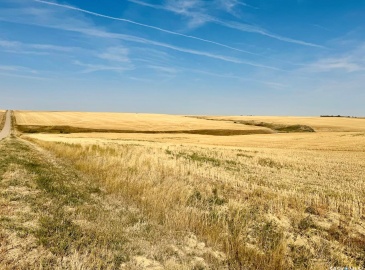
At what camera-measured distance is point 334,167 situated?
23250mm

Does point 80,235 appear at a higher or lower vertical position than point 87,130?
higher

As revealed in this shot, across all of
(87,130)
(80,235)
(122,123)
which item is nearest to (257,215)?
(80,235)

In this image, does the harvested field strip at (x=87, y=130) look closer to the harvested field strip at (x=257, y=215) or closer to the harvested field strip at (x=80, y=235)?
the harvested field strip at (x=257, y=215)

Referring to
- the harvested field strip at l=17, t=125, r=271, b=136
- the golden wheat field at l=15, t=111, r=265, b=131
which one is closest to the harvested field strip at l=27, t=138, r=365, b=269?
the harvested field strip at l=17, t=125, r=271, b=136

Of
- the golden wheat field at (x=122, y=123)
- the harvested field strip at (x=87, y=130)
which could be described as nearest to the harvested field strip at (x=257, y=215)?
the harvested field strip at (x=87, y=130)

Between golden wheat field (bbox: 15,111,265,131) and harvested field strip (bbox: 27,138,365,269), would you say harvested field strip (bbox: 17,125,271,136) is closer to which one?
golden wheat field (bbox: 15,111,265,131)

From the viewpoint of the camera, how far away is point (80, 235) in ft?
22.9

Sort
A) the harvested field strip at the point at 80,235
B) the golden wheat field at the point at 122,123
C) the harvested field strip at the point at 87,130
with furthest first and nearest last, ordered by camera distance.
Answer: the golden wheat field at the point at 122,123
the harvested field strip at the point at 87,130
the harvested field strip at the point at 80,235

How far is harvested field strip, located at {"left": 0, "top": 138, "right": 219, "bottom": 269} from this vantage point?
19.4ft

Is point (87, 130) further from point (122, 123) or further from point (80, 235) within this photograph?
point (80, 235)

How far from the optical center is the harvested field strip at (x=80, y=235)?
591 centimetres

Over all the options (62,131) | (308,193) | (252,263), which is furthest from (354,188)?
(62,131)

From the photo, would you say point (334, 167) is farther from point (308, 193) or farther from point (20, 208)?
point (20, 208)

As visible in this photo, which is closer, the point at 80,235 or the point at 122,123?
the point at 80,235
